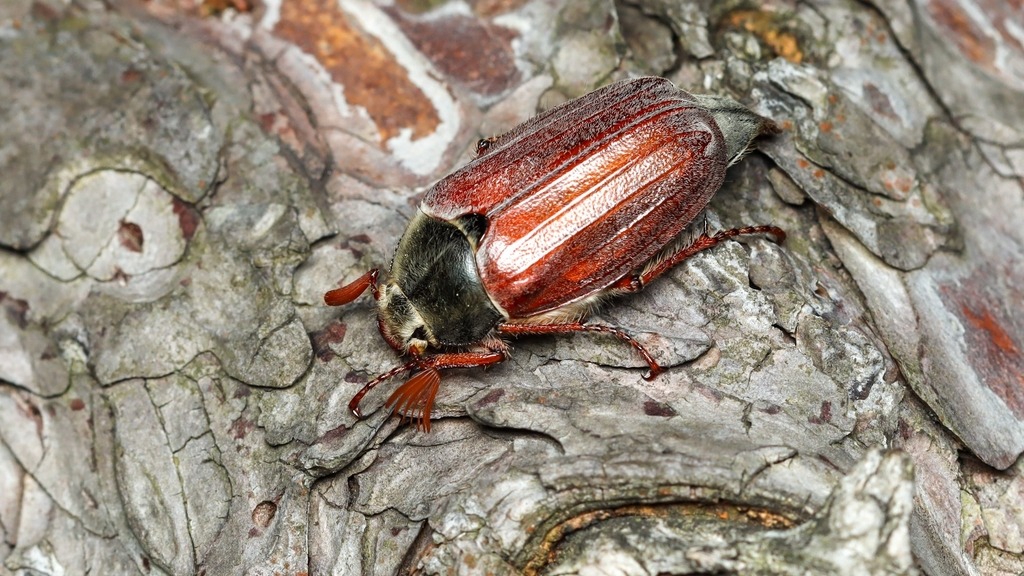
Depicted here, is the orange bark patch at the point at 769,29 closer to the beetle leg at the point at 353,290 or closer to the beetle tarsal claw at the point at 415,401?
the beetle leg at the point at 353,290

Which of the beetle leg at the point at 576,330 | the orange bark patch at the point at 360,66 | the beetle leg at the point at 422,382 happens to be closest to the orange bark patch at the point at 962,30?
the beetle leg at the point at 576,330

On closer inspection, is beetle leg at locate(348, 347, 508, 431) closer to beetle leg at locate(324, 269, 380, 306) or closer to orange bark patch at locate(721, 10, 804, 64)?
beetle leg at locate(324, 269, 380, 306)

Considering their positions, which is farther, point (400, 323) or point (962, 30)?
point (962, 30)

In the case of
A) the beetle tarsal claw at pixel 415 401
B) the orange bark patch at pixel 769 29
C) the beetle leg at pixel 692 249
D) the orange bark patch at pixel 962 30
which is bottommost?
the beetle tarsal claw at pixel 415 401

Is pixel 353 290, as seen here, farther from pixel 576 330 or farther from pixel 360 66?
pixel 360 66

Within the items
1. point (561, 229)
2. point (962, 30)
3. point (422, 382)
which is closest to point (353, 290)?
point (422, 382)

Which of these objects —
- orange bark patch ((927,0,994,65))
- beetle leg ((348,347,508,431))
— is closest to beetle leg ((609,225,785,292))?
beetle leg ((348,347,508,431))

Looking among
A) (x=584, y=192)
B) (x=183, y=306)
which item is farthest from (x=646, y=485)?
(x=183, y=306)
